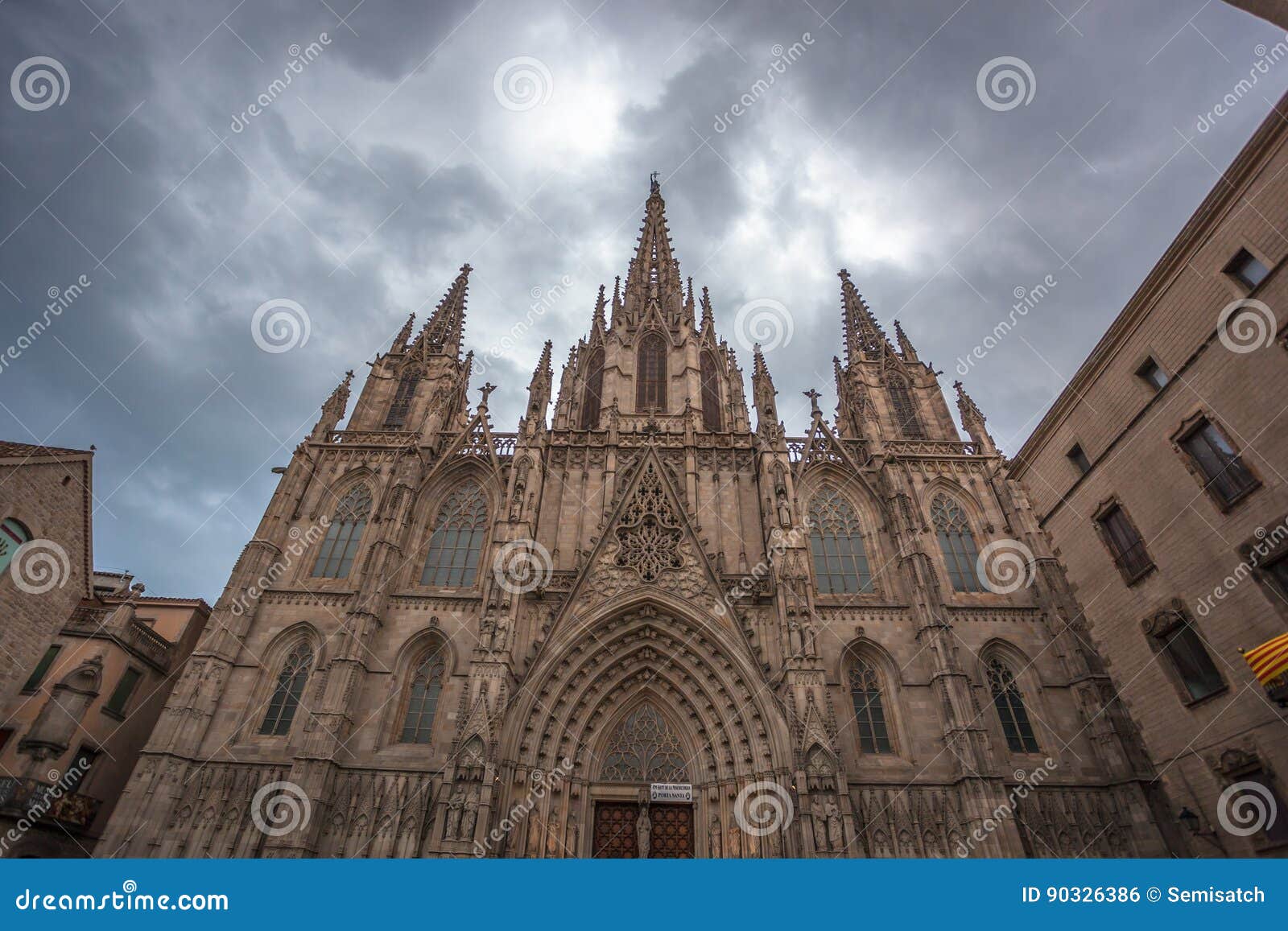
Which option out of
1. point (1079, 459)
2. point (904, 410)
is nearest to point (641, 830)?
point (1079, 459)

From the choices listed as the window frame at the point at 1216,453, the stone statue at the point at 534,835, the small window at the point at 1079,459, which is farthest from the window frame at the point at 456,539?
the window frame at the point at 1216,453

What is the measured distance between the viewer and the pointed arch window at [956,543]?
823 inches

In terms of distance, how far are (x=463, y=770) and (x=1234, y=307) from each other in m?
20.7

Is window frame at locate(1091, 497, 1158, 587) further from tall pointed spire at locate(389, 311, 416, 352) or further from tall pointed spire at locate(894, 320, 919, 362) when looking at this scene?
tall pointed spire at locate(389, 311, 416, 352)

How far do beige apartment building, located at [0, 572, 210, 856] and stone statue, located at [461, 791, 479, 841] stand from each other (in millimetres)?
9887

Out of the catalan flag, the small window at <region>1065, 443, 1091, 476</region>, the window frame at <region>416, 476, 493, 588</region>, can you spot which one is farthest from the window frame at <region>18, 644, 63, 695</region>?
the small window at <region>1065, 443, 1091, 476</region>

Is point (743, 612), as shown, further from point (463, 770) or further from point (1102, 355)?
point (1102, 355)

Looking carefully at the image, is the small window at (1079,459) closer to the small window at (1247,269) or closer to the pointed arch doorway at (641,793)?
the small window at (1247,269)

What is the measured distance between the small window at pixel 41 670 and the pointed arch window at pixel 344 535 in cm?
752

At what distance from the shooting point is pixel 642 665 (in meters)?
18.1

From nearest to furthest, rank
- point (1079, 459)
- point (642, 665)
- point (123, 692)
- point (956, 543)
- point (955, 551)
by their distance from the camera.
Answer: point (1079, 459) → point (642, 665) → point (123, 692) → point (955, 551) → point (956, 543)

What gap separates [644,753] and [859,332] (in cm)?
2524

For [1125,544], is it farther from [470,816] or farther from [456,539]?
[456,539]

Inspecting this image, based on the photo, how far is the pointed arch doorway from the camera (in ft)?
52.7
